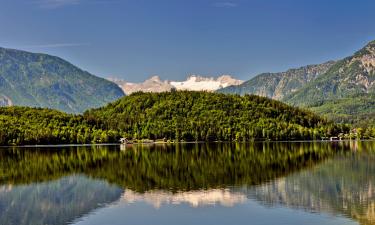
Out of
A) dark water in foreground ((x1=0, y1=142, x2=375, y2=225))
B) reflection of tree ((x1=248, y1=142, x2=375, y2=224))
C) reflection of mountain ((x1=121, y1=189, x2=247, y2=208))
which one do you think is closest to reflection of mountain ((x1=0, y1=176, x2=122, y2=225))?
dark water in foreground ((x1=0, y1=142, x2=375, y2=225))

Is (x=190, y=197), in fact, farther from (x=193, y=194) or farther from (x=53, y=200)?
(x=53, y=200)

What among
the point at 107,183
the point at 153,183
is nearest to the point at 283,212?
the point at 153,183

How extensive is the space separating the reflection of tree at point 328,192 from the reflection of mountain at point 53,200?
21.3m

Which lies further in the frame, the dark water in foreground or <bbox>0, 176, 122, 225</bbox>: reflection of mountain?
<bbox>0, 176, 122, 225</bbox>: reflection of mountain

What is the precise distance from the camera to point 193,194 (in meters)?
68.6

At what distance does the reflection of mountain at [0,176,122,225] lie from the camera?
5612 cm

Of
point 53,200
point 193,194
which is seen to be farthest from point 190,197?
point 53,200

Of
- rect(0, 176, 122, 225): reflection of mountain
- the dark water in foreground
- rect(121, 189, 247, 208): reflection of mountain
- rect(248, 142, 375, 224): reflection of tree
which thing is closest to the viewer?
the dark water in foreground

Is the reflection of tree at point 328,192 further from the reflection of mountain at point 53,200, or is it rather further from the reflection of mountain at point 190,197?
the reflection of mountain at point 53,200

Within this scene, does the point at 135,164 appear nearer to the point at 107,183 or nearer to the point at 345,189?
the point at 107,183

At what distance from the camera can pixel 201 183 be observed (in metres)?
79.4

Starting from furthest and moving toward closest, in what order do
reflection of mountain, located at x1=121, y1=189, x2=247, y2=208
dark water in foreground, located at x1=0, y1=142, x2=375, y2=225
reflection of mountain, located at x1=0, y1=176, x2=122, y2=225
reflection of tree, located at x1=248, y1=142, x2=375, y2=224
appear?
reflection of mountain, located at x1=121, y1=189, x2=247, y2=208 → reflection of tree, located at x1=248, y1=142, x2=375, y2=224 → reflection of mountain, located at x1=0, y1=176, x2=122, y2=225 → dark water in foreground, located at x1=0, y1=142, x2=375, y2=225

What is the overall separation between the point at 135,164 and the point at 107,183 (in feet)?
111

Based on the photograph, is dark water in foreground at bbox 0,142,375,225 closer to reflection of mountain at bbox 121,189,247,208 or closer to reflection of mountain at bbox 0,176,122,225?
reflection of mountain at bbox 0,176,122,225
